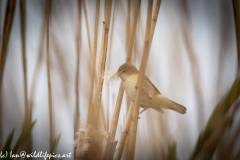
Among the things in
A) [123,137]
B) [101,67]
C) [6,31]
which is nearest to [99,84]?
[101,67]

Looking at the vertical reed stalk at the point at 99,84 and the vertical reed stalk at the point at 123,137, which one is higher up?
the vertical reed stalk at the point at 99,84

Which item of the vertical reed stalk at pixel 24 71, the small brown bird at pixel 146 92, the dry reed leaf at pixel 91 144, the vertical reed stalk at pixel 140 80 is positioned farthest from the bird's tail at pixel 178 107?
the vertical reed stalk at pixel 24 71

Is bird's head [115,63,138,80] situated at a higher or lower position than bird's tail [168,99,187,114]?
higher

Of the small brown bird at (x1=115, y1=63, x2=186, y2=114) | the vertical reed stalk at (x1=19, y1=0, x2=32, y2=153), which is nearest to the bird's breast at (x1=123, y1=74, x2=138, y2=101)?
the small brown bird at (x1=115, y1=63, x2=186, y2=114)

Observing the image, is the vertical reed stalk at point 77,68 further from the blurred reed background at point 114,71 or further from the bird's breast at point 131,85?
the bird's breast at point 131,85

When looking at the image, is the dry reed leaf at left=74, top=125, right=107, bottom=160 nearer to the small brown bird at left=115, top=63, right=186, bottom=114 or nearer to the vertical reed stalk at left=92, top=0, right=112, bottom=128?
the vertical reed stalk at left=92, top=0, right=112, bottom=128

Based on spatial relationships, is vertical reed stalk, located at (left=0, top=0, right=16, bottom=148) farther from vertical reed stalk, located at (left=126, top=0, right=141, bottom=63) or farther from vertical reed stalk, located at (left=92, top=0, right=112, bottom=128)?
vertical reed stalk, located at (left=126, top=0, right=141, bottom=63)

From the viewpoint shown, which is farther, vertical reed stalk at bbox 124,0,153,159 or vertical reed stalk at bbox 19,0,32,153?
vertical reed stalk at bbox 19,0,32,153

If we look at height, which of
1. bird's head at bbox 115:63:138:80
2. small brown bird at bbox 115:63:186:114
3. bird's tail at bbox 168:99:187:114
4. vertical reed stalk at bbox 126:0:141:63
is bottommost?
bird's tail at bbox 168:99:187:114
